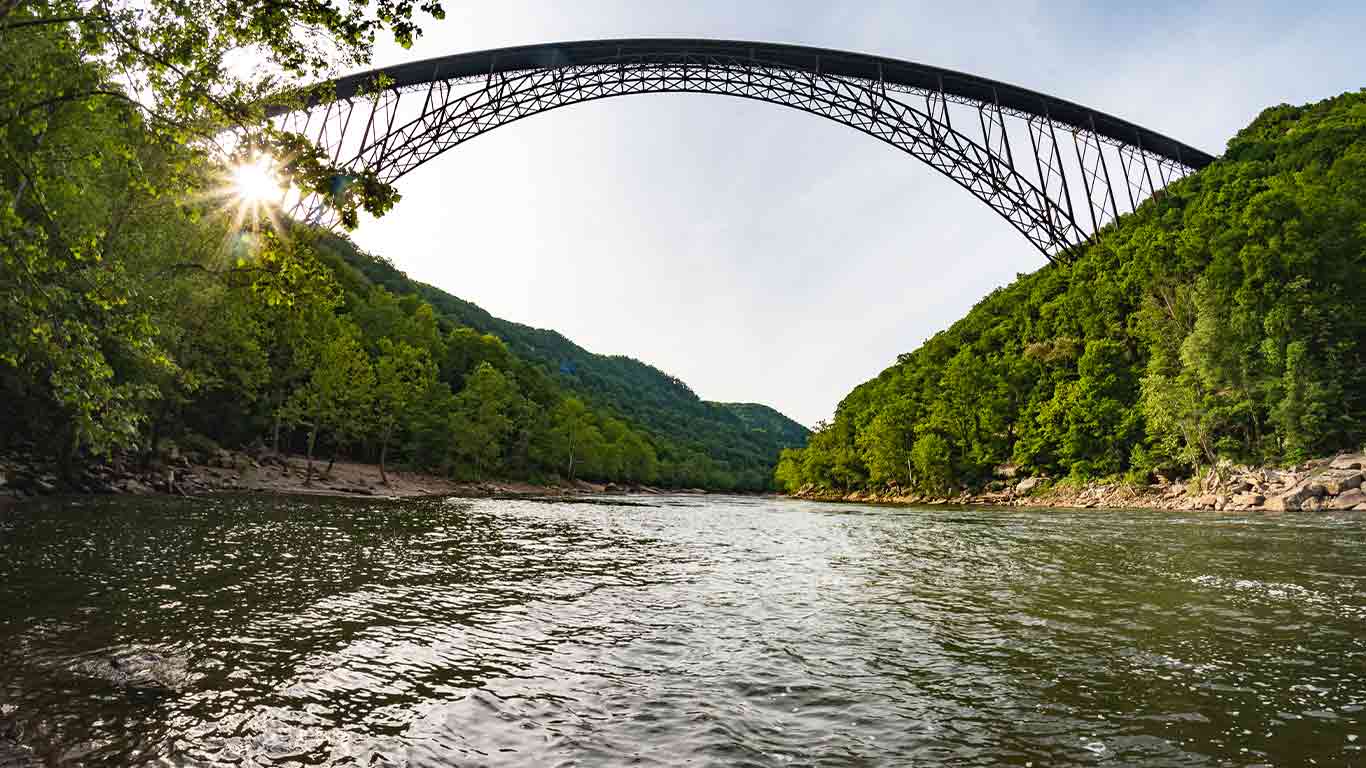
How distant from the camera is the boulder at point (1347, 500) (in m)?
28.5

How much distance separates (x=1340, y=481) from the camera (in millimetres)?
30031

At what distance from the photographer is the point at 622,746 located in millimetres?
4512

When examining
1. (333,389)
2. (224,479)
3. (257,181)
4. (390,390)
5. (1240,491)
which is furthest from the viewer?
(390,390)

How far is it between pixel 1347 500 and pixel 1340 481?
63.8 inches

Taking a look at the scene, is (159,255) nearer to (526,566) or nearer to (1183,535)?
(526,566)

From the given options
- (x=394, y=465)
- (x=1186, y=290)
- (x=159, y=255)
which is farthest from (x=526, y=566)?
(x=1186, y=290)

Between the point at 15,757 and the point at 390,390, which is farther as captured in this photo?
the point at 390,390

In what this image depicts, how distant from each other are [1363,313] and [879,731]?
178ft

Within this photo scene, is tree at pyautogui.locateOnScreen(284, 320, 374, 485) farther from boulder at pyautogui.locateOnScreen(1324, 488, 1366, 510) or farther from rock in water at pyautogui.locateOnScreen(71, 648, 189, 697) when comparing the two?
boulder at pyautogui.locateOnScreen(1324, 488, 1366, 510)

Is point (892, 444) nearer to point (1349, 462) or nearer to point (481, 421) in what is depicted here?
point (1349, 462)

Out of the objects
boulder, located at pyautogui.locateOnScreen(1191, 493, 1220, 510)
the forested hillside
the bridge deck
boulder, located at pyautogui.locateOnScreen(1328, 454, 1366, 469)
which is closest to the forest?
the bridge deck

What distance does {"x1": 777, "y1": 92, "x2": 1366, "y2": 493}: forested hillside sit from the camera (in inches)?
1492

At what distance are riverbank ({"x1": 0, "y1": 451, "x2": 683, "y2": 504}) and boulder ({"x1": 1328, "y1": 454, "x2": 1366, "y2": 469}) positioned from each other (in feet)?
177

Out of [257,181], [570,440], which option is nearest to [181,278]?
[257,181]
